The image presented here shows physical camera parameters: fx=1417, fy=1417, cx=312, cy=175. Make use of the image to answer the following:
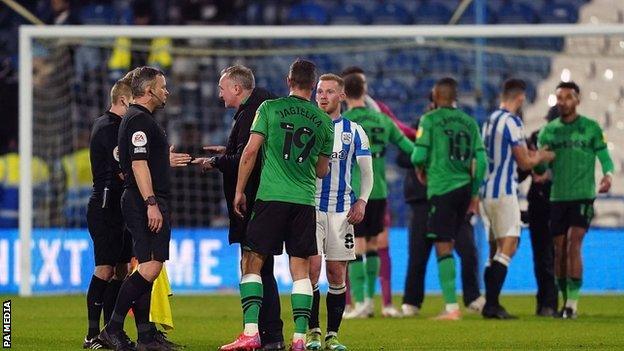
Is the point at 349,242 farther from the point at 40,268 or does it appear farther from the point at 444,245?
the point at 40,268

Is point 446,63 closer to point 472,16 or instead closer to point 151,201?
point 472,16

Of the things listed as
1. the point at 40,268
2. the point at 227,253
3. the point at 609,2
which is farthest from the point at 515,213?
the point at 609,2

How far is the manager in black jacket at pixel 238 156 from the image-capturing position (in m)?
9.18

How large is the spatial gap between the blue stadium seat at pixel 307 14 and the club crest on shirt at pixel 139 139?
14313mm

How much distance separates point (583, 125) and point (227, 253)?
5.83 m

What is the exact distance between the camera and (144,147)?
8719 mm

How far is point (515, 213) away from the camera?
12.6 metres

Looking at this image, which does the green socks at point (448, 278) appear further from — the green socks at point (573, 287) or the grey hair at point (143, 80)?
the grey hair at point (143, 80)

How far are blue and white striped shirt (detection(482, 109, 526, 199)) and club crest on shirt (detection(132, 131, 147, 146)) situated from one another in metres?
4.76

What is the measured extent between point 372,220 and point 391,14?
10703 millimetres

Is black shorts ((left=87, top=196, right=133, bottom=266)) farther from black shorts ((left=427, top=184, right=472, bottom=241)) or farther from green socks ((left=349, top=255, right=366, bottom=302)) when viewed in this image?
black shorts ((left=427, top=184, right=472, bottom=241))

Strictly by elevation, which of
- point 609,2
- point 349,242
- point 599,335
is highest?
point 609,2

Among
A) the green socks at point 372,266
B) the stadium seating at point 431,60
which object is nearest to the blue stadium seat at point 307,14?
the stadium seating at point 431,60

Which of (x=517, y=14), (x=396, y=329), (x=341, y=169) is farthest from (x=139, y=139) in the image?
(x=517, y=14)
